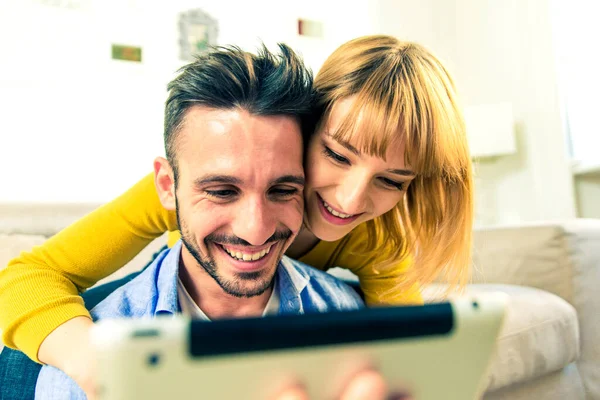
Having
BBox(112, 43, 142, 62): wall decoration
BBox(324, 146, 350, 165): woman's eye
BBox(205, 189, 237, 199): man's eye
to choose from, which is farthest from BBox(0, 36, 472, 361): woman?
BBox(112, 43, 142, 62): wall decoration

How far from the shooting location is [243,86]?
0.86 m

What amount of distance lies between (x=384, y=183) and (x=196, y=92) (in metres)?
0.40

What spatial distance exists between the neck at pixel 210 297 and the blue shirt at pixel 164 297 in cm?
3

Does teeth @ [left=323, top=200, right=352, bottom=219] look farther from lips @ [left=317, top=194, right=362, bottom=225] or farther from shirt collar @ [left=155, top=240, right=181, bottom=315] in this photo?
shirt collar @ [left=155, top=240, right=181, bottom=315]

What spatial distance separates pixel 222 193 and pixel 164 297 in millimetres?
208

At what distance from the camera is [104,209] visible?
1.16m

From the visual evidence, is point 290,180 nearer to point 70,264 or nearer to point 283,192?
point 283,192

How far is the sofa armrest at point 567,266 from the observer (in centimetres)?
158

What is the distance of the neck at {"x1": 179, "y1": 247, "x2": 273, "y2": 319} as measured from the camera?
0.96 metres

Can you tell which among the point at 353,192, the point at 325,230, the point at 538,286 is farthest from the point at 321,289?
the point at 538,286

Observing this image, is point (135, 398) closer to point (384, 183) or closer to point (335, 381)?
point (335, 381)

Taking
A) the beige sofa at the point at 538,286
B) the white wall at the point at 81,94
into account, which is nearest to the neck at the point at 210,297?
the beige sofa at the point at 538,286

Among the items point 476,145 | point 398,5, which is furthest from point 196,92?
point 398,5

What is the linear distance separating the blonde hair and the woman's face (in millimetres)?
18
